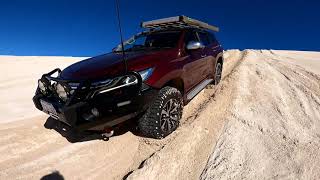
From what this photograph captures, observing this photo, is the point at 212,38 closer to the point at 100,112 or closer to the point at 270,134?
the point at 270,134

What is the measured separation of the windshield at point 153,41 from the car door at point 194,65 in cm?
28

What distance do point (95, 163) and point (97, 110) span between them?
0.83 m

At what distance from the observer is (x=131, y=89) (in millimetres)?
3816

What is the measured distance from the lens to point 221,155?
4.07 meters

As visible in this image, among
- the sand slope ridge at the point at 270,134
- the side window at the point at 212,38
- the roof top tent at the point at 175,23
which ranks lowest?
the sand slope ridge at the point at 270,134

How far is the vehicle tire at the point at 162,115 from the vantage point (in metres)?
4.23

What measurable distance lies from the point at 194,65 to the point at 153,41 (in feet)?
2.90

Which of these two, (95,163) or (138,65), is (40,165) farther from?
(138,65)

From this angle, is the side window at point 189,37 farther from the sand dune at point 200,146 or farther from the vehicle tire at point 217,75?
the vehicle tire at point 217,75

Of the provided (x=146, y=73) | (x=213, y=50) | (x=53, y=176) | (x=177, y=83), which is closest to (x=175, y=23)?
(x=213, y=50)

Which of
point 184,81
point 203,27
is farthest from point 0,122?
point 203,27

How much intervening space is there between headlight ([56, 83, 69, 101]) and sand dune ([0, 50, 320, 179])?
0.86 meters

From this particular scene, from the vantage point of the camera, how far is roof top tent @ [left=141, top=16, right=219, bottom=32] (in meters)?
6.05

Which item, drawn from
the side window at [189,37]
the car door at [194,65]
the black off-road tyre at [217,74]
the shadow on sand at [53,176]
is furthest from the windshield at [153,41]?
the shadow on sand at [53,176]
